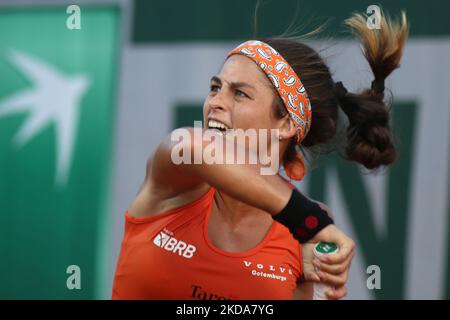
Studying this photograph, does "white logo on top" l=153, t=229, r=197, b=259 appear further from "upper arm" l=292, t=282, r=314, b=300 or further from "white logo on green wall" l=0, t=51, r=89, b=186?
"white logo on green wall" l=0, t=51, r=89, b=186

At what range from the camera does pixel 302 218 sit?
4.30ft

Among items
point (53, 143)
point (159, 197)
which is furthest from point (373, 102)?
point (53, 143)

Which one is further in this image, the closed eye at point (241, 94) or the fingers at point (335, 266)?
Result: the closed eye at point (241, 94)

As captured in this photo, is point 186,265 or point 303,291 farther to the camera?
point 303,291

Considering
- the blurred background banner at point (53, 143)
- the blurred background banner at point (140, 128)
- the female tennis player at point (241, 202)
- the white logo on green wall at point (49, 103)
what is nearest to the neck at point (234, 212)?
the female tennis player at point (241, 202)

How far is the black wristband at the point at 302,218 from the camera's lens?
131 cm

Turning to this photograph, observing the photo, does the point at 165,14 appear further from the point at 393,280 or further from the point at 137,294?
the point at 137,294

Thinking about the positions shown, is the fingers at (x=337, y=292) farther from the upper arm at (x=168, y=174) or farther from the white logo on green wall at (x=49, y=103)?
the white logo on green wall at (x=49, y=103)

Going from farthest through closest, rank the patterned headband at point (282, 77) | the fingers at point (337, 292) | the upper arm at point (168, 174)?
the patterned headband at point (282, 77) < the upper arm at point (168, 174) < the fingers at point (337, 292)

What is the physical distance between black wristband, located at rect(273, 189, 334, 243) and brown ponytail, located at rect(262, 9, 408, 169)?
865 millimetres

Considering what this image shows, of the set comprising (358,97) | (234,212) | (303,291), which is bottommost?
(303,291)

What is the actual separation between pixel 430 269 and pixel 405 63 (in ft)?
3.36

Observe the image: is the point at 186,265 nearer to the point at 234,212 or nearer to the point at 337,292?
the point at 234,212

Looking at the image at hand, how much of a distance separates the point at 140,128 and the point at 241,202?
1.73 m
